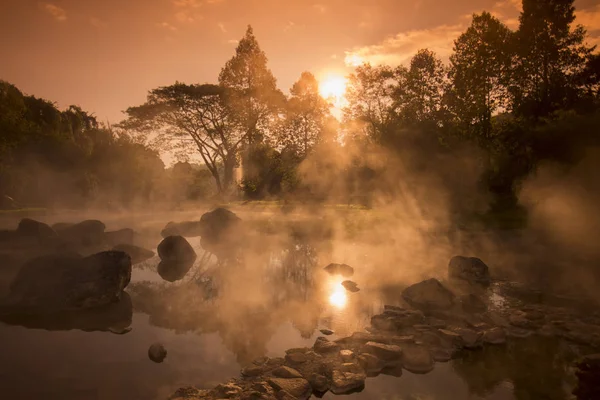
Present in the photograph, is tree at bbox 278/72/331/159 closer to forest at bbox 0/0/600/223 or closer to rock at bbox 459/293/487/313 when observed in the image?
forest at bbox 0/0/600/223

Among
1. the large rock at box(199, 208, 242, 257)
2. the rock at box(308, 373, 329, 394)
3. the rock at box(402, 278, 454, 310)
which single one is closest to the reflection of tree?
the rock at box(402, 278, 454, 310)

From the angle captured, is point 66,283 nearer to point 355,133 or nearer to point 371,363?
point 371,363

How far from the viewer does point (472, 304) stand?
10859 millimetres

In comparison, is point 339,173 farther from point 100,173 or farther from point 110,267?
point 110,267

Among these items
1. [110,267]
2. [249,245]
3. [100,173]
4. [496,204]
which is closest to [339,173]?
[496,204]

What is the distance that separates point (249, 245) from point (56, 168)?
106 ft

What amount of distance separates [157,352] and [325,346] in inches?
142

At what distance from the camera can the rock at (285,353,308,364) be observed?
7.38m

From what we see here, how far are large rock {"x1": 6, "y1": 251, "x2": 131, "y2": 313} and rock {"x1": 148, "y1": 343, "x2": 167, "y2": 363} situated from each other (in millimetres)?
3901

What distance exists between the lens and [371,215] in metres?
30.9

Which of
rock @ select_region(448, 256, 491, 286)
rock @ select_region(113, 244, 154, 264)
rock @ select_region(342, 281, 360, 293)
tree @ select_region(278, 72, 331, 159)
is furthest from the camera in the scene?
tree @ select_region(278, 72, 331, 159)

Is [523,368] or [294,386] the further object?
[523,368]

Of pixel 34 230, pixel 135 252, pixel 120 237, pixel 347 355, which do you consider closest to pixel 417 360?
pixel 347 355

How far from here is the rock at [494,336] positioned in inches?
331
